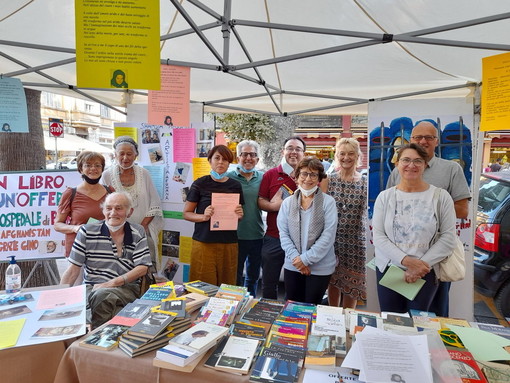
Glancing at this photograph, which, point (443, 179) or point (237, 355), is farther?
point (443, 179)

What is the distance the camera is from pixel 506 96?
2055 millimetres

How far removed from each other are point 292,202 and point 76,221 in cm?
191

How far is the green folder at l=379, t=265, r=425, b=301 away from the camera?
2184mm

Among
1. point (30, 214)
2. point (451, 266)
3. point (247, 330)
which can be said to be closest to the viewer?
point (247, 330)

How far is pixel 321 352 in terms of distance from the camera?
1.44 metres

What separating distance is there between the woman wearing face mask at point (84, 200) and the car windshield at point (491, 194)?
396 cm

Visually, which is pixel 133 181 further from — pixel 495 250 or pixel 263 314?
pixel 495 250

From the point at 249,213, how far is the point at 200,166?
1.00 m

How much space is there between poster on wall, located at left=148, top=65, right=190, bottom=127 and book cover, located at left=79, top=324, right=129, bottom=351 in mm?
1587

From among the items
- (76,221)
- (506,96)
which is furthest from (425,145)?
(76,221)

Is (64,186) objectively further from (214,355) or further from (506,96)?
(506,96)

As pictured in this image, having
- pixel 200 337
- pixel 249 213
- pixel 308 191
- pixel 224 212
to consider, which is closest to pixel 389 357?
pixel 200 337

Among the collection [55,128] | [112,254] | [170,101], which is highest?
[55,128]

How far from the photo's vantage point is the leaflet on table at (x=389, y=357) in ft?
4.04
